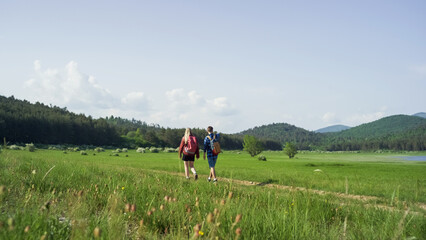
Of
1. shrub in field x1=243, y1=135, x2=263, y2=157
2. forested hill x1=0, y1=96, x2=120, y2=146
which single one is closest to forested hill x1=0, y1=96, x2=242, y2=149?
forested hill x1=0, y1=96, x2=120, y2=146

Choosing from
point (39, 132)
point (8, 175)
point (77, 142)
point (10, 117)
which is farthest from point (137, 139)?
point (8, 175)

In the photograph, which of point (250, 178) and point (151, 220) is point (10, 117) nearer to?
point (250, 178)

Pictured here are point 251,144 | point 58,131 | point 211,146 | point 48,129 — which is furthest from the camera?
point 58,131

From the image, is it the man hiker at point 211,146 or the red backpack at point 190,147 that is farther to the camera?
the red backpack at point 190,147

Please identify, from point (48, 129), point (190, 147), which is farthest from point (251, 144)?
point (48, 129)

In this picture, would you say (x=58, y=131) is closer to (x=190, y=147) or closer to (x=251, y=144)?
(x=251, y=144)

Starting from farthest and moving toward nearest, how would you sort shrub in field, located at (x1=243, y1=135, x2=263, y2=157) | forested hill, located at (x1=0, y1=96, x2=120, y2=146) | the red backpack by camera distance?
forested hill, located at (x1=0, y1=96, x2=120, y2=146) < shrub in field, located at (x1=243, y1=135, x2=263, y2=157) < the red backpack

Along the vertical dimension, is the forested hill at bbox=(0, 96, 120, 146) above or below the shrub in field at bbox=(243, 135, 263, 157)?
above

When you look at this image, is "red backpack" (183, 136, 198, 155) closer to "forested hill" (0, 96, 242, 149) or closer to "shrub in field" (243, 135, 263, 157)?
"shrub in field" (243, 135, 263, 157)

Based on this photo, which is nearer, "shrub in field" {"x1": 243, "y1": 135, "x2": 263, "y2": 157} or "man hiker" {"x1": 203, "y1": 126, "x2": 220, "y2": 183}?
"man hiker" {"x1": 203, "y1": 126, "x2": 220, "y2": 183}

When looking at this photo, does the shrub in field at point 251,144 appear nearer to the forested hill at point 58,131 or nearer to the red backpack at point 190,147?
the red backpack at point 190,147

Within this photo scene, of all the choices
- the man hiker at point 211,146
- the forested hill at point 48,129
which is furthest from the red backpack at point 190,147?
the forested hill at point 48,129

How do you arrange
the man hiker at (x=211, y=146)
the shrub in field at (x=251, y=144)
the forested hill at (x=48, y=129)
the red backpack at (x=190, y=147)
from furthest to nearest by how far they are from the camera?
1. the forested hill at (x=48, y=129)
2. the shrub in field at (x=251, y=144)
3. the red backpack at (x=190, y=147)
4. the man hiker at (x=211, y=146)

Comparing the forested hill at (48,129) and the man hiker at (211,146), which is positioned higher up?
the forested hill at (48,129)
